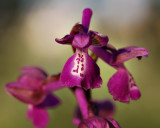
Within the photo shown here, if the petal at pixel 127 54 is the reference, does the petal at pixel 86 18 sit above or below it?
above

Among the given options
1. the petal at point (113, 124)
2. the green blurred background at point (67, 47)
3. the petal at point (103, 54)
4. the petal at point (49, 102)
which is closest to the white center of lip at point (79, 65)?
the petal at point (103, 54)

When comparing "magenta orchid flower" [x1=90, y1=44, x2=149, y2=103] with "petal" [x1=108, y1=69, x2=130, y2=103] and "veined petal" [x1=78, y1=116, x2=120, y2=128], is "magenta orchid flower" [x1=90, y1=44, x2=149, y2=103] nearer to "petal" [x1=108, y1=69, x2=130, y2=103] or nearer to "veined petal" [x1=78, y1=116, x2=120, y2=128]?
"petal" [x1=108, y1=69, x2=130, y2=103]

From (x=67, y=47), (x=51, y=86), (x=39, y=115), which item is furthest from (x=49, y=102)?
(x=67, y=47)

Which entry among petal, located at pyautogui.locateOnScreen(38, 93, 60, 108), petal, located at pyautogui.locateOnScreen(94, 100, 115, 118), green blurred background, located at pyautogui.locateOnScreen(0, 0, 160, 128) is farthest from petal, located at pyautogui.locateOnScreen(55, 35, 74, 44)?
green blurred background, located at pyautogui.locateOnScreen(0, 0, 160, 128)

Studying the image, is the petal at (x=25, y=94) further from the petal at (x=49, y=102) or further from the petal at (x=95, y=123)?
the petal at (x=95, y=123)

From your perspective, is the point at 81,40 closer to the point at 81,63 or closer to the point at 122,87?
the point at 81,63
